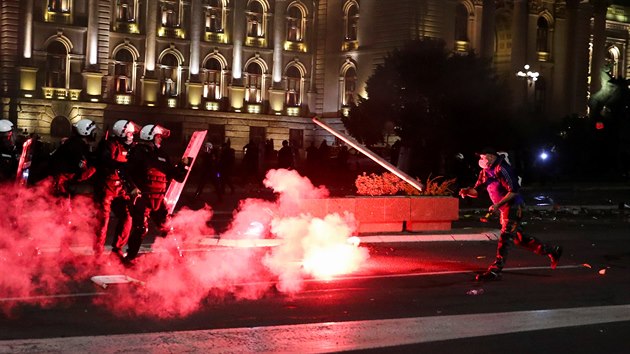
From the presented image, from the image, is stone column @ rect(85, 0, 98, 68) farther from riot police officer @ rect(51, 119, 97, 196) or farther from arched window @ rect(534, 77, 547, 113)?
riot police officer @ rect(51, 119, 97, 196)

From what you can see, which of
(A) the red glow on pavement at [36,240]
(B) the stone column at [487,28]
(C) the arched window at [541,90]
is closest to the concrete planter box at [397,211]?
(A) the red glow on pavement at [36,240]

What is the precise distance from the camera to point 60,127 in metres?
48.7

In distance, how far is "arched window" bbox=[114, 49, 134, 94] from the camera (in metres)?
51.6

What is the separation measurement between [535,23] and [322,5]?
16040 millimetres

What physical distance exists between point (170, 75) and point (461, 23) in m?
19.3

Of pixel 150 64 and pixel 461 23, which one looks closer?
pixel 150 64

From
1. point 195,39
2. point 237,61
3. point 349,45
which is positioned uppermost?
point 349,45

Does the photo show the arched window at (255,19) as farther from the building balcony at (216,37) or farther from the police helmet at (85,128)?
the police helmet at (85,128)

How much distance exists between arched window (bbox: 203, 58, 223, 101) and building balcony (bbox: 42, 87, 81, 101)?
26.6 ft

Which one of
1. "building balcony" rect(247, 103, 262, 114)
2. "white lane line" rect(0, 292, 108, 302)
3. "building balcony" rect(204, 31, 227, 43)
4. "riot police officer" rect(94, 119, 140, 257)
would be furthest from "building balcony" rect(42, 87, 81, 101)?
"white lane line" rect(0, 292, 108, 302)

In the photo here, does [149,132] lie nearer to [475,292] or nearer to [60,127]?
[475,292]

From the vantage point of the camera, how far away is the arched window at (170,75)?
53.6m

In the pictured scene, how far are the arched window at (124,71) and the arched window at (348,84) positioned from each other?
45.6ft

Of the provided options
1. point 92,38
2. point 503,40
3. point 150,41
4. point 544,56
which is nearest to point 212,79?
point 150,41
